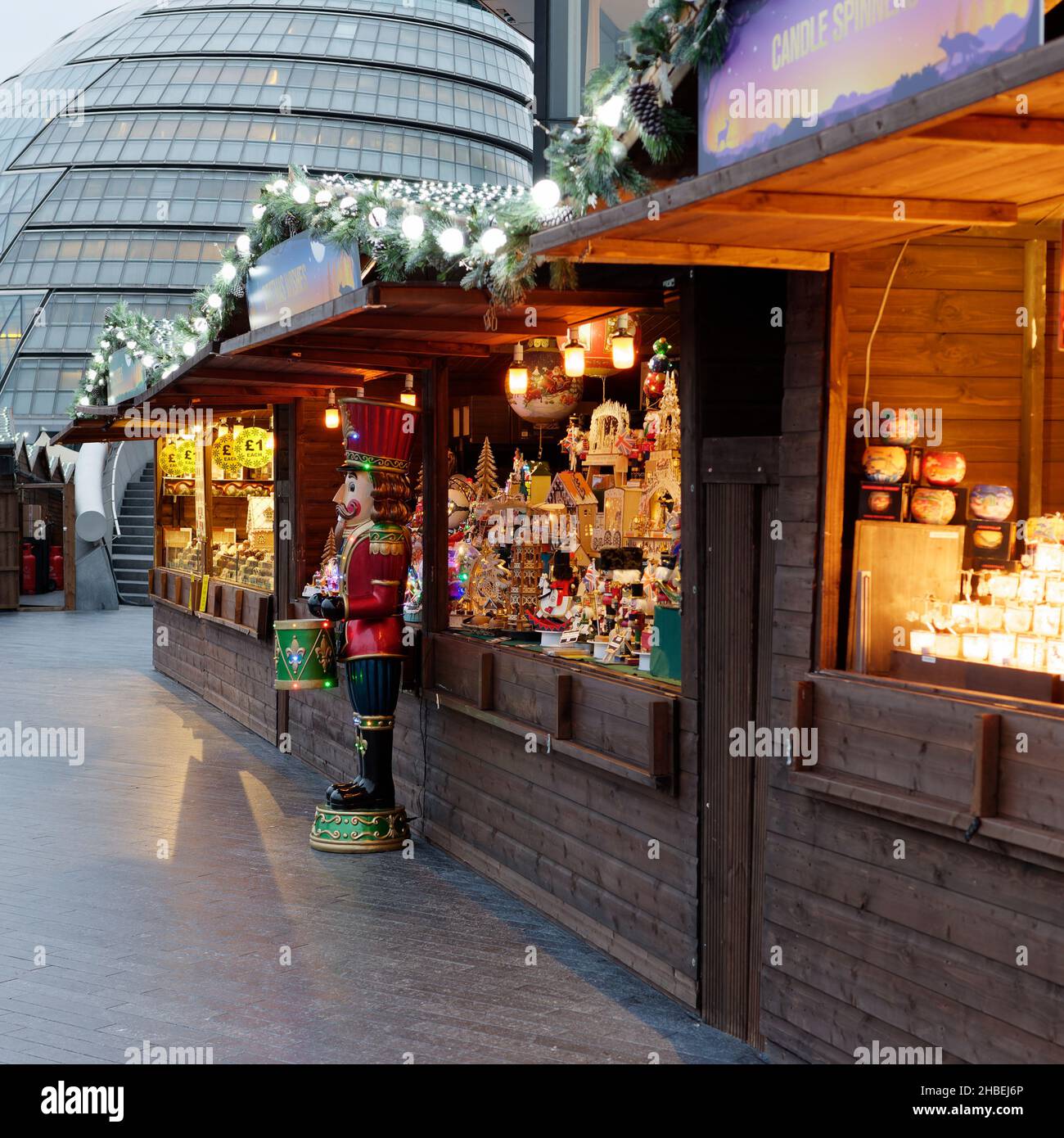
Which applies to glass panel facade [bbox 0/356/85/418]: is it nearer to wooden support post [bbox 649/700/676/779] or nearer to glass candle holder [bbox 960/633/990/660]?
wooden support post [bbox 649/700/676/779]

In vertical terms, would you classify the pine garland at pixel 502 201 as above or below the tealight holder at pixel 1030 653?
above

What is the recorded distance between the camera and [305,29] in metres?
40.4

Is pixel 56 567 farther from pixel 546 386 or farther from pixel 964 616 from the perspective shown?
pixel 964 616

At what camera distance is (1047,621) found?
13.4ft

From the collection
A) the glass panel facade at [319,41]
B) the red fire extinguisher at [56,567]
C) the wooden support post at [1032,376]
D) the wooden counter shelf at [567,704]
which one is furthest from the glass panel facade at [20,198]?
the wooden support post at [1032,376]

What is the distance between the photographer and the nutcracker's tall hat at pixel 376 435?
7457 mm

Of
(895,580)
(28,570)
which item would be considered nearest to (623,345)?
(895,580)

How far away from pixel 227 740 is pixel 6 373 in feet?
98.9

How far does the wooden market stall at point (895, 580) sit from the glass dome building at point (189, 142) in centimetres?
3176

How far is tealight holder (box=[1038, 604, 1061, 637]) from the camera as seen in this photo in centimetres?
407

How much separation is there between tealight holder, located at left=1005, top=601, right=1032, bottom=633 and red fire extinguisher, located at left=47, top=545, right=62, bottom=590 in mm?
25007

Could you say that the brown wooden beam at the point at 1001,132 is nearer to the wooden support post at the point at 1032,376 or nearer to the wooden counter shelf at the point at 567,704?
the wooden support post at the point at 1032,376
